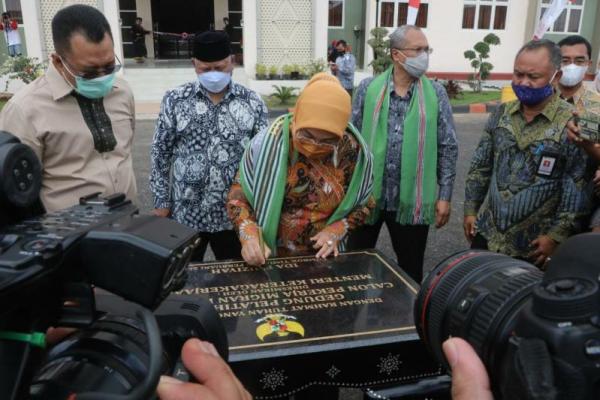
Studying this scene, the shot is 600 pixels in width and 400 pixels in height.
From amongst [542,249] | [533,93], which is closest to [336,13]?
[533,93]

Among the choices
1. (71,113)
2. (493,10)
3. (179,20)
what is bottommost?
(71,113)

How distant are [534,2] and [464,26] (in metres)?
2.33

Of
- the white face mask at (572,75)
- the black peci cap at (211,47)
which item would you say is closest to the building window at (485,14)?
the white face mask at (572,75)

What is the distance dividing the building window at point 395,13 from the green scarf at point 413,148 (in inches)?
596

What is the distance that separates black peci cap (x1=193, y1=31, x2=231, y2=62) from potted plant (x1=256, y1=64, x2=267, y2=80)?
11716mm

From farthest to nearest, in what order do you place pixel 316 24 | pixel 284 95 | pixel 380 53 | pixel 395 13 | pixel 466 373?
pixel 395 13, pixel 316 24, pixel 380 53, pixel 284 95, pixel 466 373

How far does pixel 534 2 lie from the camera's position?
17594mm

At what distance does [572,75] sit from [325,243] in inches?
88.4

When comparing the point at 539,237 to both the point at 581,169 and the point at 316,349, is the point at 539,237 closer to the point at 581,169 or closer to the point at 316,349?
the point at 581,169

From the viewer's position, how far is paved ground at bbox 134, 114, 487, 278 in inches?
175

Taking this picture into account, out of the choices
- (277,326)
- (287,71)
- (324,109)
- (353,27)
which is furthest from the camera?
(353,27)

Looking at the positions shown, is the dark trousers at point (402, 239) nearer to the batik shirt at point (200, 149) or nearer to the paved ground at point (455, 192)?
the batik shirt at point (200, 149)

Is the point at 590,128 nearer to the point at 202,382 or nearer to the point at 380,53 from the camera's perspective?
the point at 202,382

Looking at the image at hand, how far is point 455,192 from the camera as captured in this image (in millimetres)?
5852
